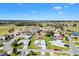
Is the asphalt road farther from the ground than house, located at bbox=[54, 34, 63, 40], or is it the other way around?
house, located at bbox=[54, 34, 63, 40]

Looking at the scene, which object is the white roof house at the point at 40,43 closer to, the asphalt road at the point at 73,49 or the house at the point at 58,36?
the house at the point at 58,36

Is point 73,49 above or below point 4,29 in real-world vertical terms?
below

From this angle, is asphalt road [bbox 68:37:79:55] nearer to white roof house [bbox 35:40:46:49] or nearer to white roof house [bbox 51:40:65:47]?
white roof house [bbox 51:40:65:47]

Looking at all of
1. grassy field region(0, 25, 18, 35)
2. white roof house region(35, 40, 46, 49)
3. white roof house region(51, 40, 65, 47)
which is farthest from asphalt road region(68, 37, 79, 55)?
grassy field region(0, 25, 18, 35)

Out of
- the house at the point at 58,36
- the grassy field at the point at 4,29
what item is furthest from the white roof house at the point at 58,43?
the grassy field at the point at 4,29

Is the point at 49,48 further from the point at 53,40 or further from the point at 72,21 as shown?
the point at 72,21

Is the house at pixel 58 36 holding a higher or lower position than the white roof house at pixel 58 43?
higher

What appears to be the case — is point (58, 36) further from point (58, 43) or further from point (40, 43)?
point (40, 43)

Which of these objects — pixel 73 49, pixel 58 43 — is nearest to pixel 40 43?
pixel 58 43

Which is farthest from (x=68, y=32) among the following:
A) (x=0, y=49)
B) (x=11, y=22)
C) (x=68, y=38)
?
(x=0, y=49)

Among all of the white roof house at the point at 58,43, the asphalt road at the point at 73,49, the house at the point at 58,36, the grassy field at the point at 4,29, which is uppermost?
the grassy field at the point at 4,29

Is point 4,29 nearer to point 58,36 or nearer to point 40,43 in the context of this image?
point 40,43
